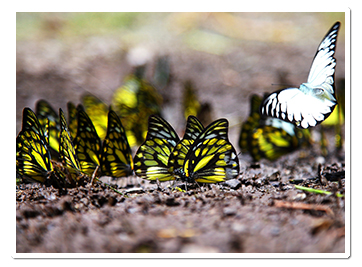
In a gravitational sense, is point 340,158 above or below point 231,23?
below

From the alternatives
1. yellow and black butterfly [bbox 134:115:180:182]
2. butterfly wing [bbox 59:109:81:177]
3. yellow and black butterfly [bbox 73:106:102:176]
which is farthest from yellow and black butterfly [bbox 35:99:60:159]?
Result: yellow and black butterfly [bbox 134:115:180:182]

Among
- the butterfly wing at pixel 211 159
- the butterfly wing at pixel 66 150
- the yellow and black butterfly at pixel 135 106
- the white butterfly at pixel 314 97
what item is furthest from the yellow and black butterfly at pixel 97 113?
the white butterfly at pixel 314 97

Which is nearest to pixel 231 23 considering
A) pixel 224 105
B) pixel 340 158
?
pixel 224 105

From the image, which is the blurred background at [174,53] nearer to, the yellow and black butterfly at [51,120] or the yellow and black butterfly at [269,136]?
the yellow and black butterfly at [269,136]

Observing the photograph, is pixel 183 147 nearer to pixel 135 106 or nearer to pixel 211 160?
pixel 211 160

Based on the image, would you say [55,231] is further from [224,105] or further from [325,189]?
[224,105]
